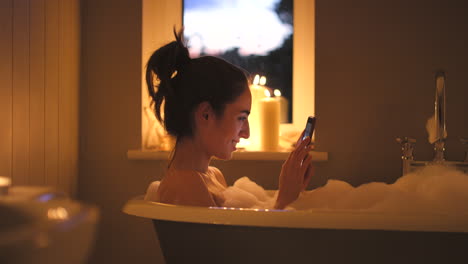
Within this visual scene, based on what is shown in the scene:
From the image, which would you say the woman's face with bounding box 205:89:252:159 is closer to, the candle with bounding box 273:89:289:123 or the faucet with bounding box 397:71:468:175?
the faucet with bounding box 397:71:468:175

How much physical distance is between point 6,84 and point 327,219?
0.95 m

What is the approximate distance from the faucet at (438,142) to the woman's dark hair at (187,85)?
0.64 metres

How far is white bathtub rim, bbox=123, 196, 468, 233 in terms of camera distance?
3.44 feet

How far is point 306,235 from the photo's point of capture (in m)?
1.12

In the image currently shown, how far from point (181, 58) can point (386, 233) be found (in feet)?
2.49

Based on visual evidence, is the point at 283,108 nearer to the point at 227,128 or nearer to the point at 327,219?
the point at 227,128

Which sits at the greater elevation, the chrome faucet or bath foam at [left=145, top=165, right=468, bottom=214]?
the chrome faucet

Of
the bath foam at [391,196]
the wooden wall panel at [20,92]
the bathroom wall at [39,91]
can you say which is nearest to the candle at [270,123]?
the bath foam at [391,196]

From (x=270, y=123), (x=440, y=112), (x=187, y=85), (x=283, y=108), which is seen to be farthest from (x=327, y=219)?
(x=283, y=108)

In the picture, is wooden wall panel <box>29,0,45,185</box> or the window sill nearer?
wooden wall panel <box>29,0,45,185</box>

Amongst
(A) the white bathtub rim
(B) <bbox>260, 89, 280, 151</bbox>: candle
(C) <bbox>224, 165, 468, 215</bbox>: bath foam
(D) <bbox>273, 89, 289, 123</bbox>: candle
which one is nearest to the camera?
(A) the white bathtub rim

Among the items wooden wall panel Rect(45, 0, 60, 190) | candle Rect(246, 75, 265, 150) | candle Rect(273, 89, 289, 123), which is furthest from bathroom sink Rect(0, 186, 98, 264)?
candle Rect(273, 89, 289, 123)

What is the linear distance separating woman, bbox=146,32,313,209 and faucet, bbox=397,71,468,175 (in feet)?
1.47

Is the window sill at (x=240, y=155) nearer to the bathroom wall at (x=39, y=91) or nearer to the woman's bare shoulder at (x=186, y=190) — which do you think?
the bathroom wall at (x=39, y=91)
